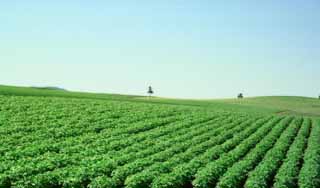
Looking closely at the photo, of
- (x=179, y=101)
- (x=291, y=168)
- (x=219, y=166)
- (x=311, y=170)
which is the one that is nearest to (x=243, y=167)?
(x=219, y=166)

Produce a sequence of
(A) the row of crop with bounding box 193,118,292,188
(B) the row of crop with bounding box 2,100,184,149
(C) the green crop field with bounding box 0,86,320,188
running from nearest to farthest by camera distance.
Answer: (C) the green crop field with bounding box 0,86,320,188 → (A) the row of crop with bounding box 193,118,292,188 → (B) the row of crop with bounding box 2,100,184,149

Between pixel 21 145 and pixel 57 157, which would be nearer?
pixel 57 157

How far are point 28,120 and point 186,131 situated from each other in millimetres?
10469

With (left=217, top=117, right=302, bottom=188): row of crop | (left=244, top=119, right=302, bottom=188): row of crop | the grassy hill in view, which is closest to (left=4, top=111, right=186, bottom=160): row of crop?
(left=217, top=117, right=302, bottom=188): row of crop

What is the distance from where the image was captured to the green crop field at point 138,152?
17.4m

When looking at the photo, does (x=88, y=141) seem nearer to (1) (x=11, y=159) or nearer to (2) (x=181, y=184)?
(1) (x=11, y=159)

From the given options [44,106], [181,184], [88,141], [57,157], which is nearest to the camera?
[181,184]

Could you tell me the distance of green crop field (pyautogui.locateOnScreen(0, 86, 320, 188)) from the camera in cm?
1742

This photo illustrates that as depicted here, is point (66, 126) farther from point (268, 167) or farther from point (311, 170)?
point (311, 170)

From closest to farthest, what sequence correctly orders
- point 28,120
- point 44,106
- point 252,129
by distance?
point 28,120 → point 252,129 → point 44,106

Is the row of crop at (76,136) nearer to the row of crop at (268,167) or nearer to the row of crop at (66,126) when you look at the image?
the row of crop at (66,126)

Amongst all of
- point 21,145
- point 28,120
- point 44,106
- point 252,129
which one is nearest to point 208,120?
point 252,129

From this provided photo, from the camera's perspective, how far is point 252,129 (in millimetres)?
37312

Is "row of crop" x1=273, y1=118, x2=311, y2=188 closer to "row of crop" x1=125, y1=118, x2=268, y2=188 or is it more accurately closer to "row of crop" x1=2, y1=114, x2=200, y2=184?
"row of crop" x1=125, y1=118, x2=268, y2=188
